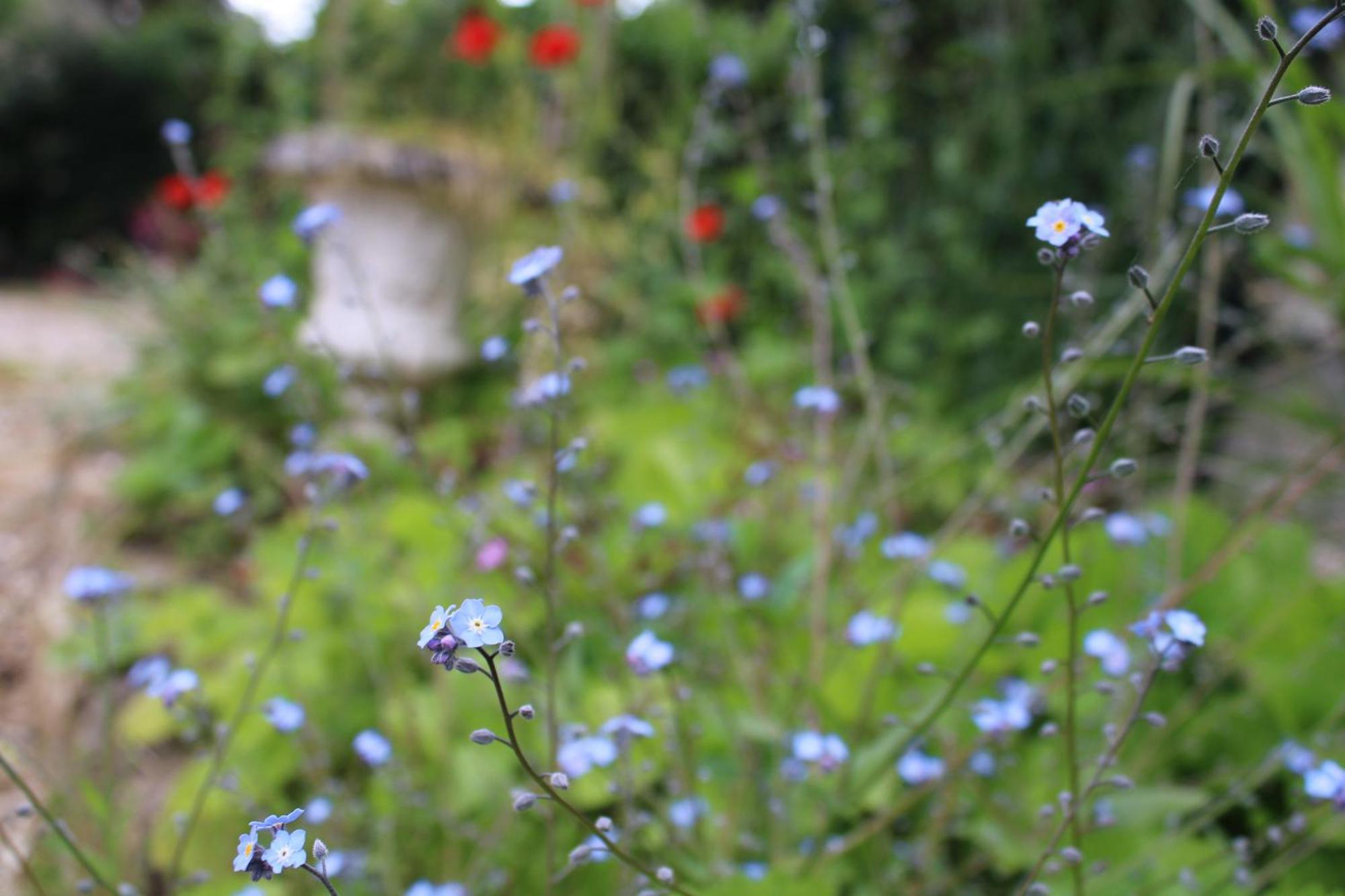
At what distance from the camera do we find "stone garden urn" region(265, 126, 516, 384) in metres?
3.15

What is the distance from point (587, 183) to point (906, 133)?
3.86ft

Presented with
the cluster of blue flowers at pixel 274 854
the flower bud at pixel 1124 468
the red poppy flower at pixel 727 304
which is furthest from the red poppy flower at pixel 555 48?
the cluster of blue flowers at pixel 274 854

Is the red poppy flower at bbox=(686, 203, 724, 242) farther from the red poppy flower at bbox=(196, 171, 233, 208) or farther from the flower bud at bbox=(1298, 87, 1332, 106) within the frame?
the flower bud at bbox=(1298, 87, 1332, 106)

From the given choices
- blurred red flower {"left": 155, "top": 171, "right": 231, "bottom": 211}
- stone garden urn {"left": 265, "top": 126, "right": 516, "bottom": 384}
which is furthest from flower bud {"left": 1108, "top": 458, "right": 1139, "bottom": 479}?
blurred red flower {"left": 155, "top": 171, "right": 231, "bottom": 211}

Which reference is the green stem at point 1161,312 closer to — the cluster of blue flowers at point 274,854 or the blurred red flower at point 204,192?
the cluster of blue flowers at point 274,854

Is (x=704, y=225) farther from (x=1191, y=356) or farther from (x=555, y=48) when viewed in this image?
(x=1191, y=356)

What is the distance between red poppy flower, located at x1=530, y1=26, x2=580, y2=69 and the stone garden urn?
42cm

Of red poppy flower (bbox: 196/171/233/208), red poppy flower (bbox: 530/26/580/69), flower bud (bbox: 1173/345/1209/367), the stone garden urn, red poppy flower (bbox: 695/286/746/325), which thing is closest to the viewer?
flower bud (bbox: 1173/345/1209/367)

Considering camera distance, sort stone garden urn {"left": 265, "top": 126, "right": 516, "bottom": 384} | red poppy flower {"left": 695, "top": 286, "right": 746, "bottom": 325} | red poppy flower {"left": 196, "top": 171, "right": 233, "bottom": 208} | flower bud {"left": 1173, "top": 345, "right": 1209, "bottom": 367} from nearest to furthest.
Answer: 1. flower bud {"left": 1173, "top": 345, "right": 1209, "bottom": 367}
2. stone garden urn {"left": 265, "top": 126, "right": 516, "bottom": 384}
3. red poppy flower {"left": 695, "top": 286, "right": 746, "bottom": 325}
4. red poppy flower {"left": 196, "top": 171, "right": 233, "bottom": 208}

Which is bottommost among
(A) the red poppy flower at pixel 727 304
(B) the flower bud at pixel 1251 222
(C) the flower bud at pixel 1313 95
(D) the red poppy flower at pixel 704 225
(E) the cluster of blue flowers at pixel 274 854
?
(E) the cluster of blue flowers at pixel 274 854

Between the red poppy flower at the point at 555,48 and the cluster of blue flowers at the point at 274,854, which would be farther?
the red poppy flower at the point at 555,48

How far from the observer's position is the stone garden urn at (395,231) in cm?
315

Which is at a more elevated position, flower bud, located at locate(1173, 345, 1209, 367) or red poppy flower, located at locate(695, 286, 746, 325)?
red poppy flower, located at locate(695, 286, 746, 325)

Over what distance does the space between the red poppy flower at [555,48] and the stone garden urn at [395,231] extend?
0.42m
